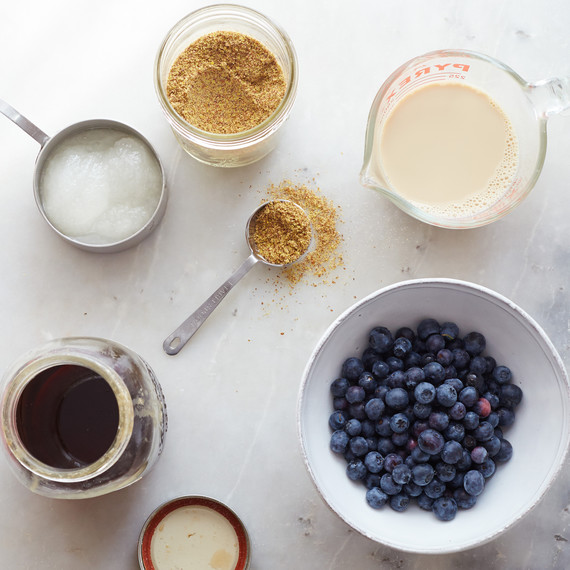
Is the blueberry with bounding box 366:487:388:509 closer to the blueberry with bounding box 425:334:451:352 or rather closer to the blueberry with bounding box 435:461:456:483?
the blueberry with bounding box 435:461:456:483

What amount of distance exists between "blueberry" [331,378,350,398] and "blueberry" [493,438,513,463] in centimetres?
30

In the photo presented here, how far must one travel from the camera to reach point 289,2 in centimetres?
142

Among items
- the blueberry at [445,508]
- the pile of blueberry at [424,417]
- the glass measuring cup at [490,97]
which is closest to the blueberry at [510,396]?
the pile of blueberry at [424,417]

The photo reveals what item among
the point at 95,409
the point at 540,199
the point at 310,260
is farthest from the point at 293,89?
the point at 95,409

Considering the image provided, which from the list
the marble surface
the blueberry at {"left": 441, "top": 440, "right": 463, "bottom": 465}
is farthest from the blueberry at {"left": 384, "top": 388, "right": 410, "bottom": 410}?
the marble surface

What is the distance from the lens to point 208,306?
1360 millimetres

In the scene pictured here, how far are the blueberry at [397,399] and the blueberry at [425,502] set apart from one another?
0.17 metres

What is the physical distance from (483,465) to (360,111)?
0.75m

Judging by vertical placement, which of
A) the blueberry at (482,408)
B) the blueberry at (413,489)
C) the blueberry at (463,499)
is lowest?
the blueberry at (463,499)

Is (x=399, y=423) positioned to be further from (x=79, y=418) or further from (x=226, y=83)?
(x=226, y=83)

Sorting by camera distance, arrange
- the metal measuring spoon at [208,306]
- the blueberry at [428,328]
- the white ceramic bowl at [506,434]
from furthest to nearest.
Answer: the metal measuring spoon at [208,306] < the blueberry at [428,328] < the white ceramic bowl at [506,434]

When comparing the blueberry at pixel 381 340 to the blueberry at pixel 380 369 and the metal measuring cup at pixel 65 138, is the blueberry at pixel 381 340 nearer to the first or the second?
the blueberry at pixel 380 369

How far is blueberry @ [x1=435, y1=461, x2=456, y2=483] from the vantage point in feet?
3.87

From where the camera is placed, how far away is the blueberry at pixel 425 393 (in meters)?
1.17
